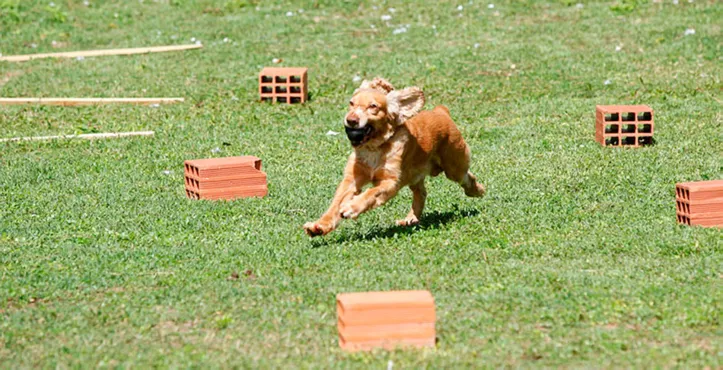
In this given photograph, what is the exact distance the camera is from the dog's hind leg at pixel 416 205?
32.6 feet

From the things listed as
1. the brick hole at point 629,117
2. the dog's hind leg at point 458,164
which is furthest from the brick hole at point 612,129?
the dog's hind leg at point 458,164

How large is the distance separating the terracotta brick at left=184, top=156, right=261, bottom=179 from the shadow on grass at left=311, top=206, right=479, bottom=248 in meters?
1.73

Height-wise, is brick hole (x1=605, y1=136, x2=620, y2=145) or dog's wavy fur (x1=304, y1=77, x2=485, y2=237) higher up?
dog's wavy fur (x1=304, y1=77, x2=485, y2=237)

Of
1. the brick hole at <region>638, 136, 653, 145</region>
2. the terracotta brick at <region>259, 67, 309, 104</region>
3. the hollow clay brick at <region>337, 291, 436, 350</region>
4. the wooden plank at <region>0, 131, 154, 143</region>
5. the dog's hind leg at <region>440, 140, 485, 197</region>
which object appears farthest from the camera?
the terracotta brick at <region>259, 67, 309, 104</region>

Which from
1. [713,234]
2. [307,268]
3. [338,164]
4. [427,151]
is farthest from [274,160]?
[713,234]

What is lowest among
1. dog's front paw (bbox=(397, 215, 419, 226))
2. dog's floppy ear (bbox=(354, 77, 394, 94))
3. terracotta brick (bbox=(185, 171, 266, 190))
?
dog's front paw (bbox=(397, 215, 419, 226))

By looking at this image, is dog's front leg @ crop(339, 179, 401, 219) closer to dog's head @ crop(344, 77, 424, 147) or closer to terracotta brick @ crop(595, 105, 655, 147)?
dog's head @ crop(344, 77, 424, 147)

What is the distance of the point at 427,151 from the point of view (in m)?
9.66

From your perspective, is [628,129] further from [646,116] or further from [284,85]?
[284,85]

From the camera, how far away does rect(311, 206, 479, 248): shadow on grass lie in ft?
30.7

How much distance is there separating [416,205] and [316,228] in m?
1.48

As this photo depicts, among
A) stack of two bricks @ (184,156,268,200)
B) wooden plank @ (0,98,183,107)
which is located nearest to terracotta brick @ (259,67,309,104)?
wooden plank @ (0,98,183,107)

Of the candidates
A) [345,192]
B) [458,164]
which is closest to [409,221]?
[458,164]

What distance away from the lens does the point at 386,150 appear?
30.3 ft
